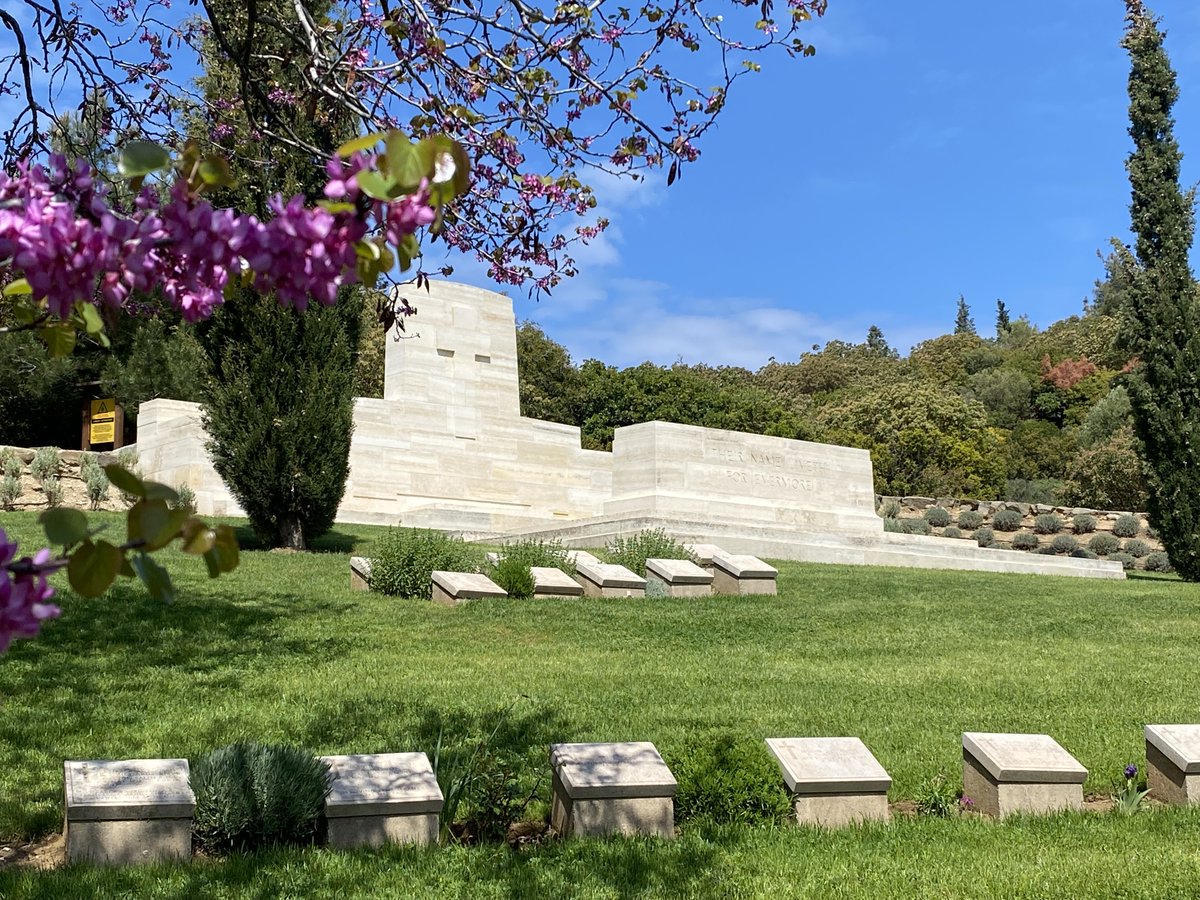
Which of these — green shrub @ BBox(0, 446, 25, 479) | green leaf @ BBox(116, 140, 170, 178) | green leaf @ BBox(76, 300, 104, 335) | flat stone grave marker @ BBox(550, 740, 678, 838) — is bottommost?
flat stone grave marker @ BBox(550, 740, 678, 838)

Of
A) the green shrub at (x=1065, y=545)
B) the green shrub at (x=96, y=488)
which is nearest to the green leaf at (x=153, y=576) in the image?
the green shrub at (x=96, y=488)

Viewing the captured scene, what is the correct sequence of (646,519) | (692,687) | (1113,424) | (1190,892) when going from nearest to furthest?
(1190,892), (692,687), (646,519), (1113,424)

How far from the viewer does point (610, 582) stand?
1330 cm

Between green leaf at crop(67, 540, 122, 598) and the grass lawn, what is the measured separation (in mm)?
3184

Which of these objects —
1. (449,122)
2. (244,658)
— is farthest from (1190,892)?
(244,658)

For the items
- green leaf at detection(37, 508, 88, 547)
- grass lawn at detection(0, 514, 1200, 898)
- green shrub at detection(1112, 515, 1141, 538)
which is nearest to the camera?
green leaf at detection(37, 508, 88, 547)

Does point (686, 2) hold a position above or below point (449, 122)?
above

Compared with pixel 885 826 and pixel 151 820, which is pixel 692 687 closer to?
pixel 885 826

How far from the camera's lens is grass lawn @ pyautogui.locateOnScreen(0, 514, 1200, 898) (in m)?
4.80

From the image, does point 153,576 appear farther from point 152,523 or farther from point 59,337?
point 59,337

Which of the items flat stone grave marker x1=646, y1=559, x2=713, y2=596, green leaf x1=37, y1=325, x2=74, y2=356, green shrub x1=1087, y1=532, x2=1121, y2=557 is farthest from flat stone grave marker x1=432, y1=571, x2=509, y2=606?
green shrub x1=1087, y1=532, x2=1121, y2=557

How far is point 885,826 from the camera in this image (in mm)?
5586

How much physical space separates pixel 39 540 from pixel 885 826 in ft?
41.5

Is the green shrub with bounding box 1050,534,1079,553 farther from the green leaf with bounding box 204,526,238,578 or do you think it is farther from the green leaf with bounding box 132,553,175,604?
the green leaf with bounding box 132,553,175,604
